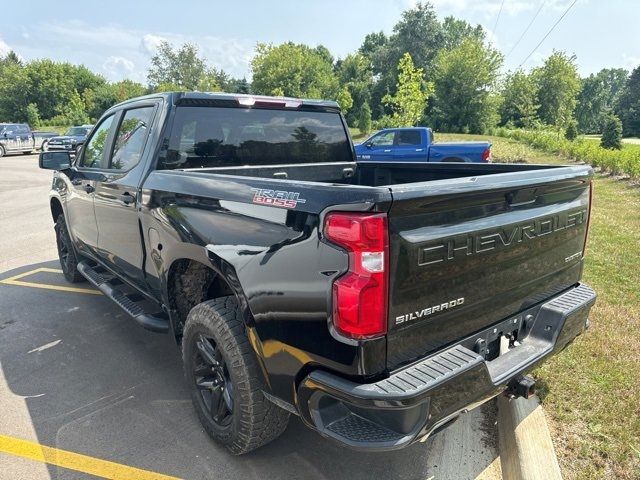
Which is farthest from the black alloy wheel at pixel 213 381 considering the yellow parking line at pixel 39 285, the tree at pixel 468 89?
the tree at pixel 468 89

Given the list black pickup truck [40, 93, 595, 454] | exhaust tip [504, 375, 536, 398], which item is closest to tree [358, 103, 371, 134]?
black pickup truck [40, 93, 595, 454]

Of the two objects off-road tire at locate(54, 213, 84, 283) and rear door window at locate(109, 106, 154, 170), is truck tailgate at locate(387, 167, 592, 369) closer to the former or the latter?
rear door window at locate(109, 106, 154, 170)

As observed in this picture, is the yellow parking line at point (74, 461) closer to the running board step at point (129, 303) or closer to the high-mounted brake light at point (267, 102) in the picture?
the running board step at point (129, 303)

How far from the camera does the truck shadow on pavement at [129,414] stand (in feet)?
8.80

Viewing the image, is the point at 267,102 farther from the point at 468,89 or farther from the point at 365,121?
the point at 468,89

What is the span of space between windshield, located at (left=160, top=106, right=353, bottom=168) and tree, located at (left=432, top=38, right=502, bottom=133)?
45009 mm

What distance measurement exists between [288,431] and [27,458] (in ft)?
5.07

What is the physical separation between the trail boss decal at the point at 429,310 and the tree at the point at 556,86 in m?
57.9

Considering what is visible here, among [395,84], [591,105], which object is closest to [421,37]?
[395,84]

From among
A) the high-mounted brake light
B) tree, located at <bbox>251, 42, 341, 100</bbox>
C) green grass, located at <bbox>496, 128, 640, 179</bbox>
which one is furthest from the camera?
tree, located at <bbox>251, 42, 341, 100</bbox>

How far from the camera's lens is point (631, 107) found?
74.1 m

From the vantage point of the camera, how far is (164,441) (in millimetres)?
2893

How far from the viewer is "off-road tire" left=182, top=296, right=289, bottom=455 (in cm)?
245

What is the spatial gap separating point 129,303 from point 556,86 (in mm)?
61237
